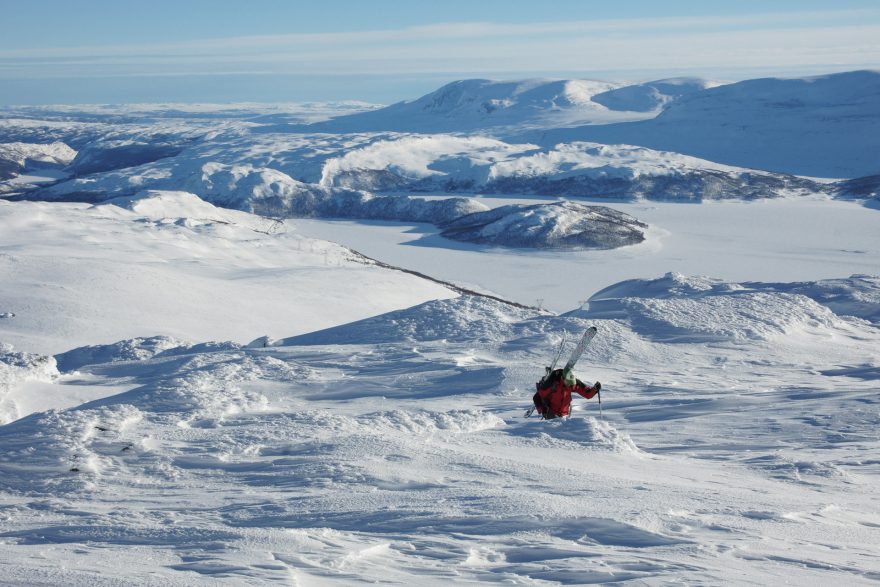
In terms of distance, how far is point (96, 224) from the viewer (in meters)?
79.8

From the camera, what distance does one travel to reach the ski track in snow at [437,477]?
9.88 m

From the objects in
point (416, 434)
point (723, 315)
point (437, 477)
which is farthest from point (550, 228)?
point (437, 477)

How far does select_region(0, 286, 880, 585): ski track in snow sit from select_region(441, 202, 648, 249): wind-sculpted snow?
264 feet

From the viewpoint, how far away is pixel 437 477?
44.2ft

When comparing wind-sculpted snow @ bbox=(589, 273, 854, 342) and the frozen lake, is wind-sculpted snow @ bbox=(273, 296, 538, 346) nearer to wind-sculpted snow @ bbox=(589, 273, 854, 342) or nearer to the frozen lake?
wind-sculpted snow @ bbox=(589, 273, 854, 342)

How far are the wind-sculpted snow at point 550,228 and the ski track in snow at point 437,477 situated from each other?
264 feet

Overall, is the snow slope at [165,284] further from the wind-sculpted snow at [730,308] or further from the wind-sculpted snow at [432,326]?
the wind-sculpted snow at [730,308]

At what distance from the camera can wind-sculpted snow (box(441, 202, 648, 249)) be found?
10444cm

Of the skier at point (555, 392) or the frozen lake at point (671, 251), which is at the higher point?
the skier at point (555, 392)

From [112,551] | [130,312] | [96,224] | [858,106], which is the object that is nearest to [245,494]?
[112,551]

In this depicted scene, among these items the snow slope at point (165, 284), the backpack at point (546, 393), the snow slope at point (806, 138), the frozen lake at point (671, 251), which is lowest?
the frozen lake at point (671, 251)

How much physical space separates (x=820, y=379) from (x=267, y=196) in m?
123

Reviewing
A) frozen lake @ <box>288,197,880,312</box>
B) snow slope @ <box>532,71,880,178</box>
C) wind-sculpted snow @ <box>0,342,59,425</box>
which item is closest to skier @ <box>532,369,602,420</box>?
wind-sculpted snow @ <box>0,342,59,425</box>

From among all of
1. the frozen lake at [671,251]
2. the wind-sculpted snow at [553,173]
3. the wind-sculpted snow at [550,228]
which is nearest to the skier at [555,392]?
the frozen lake at [671,251]
